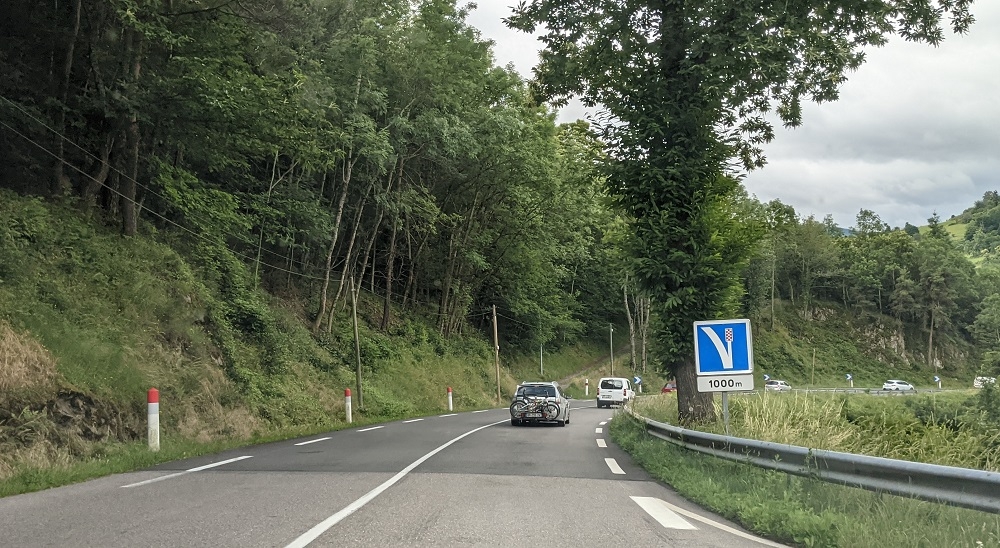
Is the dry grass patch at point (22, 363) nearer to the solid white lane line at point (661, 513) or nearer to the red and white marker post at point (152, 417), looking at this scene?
the red and white marker post at point (152, 417)

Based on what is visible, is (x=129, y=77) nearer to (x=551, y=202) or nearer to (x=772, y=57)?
(x=772, y=57)

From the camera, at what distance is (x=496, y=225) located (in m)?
42.8

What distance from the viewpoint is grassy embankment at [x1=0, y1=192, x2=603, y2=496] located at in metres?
10.7

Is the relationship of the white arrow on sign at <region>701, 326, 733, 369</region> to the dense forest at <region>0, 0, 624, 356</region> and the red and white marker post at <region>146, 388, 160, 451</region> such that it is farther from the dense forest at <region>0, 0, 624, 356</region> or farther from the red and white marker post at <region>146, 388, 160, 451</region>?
the red and white marker post at <region>146, 388, 160, 451</region>

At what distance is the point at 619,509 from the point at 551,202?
33117 mm

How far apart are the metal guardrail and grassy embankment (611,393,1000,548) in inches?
4.8

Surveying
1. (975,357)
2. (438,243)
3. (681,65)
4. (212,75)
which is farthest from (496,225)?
(975,357)

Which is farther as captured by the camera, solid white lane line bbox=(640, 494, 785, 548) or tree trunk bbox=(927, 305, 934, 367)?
tree trunk bbox=(927, 305, 934, 367)

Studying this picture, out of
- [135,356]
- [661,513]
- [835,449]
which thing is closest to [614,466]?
[835,449]

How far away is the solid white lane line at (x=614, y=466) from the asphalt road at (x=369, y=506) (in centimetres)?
3

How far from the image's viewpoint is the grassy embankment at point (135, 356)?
10703mm

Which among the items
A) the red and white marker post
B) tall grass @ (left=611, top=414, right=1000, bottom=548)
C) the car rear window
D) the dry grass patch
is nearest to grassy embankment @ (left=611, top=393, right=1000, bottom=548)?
tall grass @ (left=611, top=414, right=1000, bottom=548)

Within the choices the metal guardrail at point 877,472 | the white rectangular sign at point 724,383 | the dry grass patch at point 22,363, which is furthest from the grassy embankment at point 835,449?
the dry grass patch at point 22,363

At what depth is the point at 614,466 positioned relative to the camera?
10.9m
